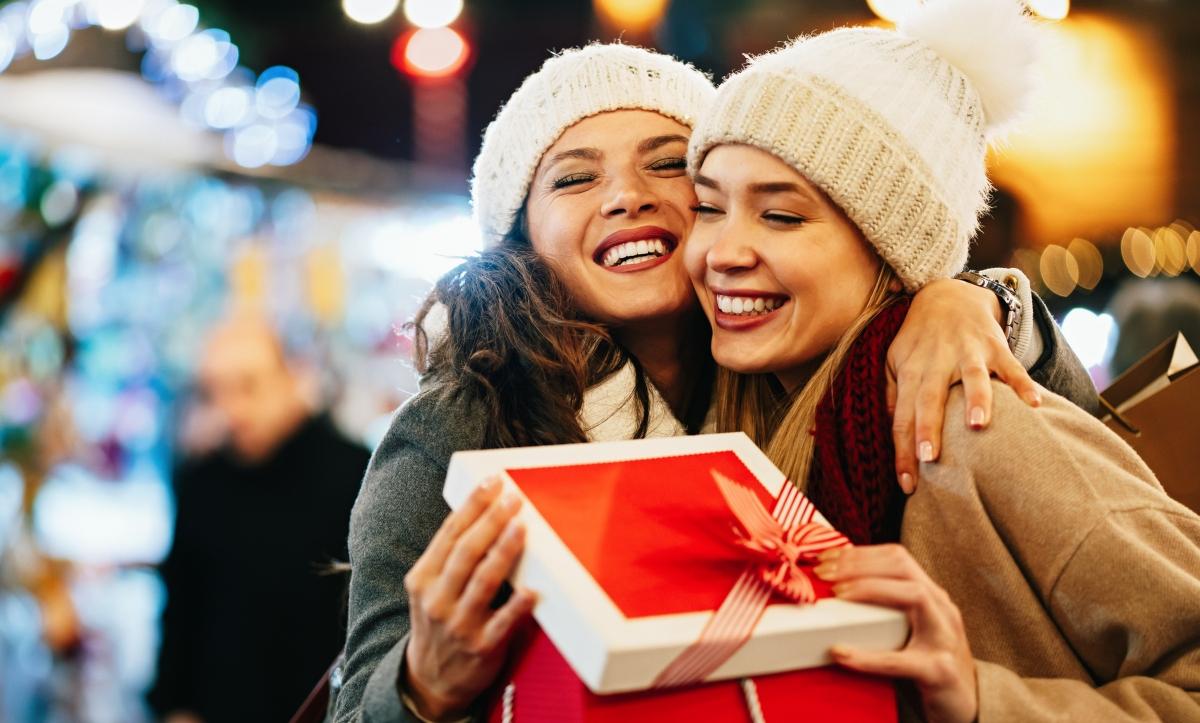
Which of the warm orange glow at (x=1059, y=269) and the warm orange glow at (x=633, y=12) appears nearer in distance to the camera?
the warm orange glow at (x=633, y=12)

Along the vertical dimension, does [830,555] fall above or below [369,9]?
below

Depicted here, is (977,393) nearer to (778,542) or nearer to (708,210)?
(778,542)

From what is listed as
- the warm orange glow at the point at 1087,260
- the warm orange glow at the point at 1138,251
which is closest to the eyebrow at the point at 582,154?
the warm orange glow at the point at 1087,260

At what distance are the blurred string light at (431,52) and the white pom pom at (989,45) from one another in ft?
16.5

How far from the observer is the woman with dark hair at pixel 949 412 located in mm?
1212

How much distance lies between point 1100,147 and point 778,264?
330 inches

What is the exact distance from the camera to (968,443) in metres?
1.35

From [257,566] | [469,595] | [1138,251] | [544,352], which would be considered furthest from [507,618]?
[1138,251]

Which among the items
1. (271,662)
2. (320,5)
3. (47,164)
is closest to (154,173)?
(47,164)

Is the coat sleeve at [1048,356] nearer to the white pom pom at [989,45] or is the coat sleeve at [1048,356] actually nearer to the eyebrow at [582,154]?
the white pom pom at [989,45]

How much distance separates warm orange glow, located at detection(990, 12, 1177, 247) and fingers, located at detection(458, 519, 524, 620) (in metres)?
7.82

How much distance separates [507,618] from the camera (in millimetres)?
1073

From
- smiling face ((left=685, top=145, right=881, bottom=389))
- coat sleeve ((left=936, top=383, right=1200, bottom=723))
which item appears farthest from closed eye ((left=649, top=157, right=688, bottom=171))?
coat sleeve ((left=936, top=383, right=1200, bottom=723))

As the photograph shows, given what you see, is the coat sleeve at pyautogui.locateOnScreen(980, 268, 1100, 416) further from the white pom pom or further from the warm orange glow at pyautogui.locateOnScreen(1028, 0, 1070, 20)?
the warm orange glow at pyautogui.locateOnScreen(1028, 0, 1070, 20)
